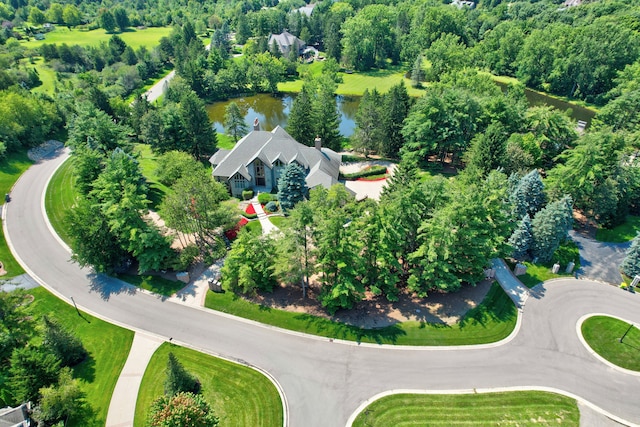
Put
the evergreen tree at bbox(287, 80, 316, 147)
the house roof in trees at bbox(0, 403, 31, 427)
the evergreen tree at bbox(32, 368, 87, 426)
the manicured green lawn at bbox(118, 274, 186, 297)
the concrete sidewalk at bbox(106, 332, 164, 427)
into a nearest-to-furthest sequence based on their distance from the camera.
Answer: the house roof in trees at bbox(0, 403, 31, 427)
the evergreen tree at bbox(32, 368, 87, 426)
the concrete sidewalk at bbox(106, 332, 164, 427)
the manicured green lawn at bbox(118, 274, 186, 297)
the evergreen tree at bbox(287, 80, 316, 147)

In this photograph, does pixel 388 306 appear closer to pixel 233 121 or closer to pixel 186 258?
pixel 186 258

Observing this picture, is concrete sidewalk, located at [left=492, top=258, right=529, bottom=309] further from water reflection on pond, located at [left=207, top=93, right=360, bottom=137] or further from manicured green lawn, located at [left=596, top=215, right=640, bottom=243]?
water reflection on pond, located at [left=207, top=93, right=360, bottom=137]

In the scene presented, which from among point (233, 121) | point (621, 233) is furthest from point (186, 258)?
point (621, 233)

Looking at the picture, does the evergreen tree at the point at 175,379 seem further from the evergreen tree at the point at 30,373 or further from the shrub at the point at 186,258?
the shrub at the point at 186,258

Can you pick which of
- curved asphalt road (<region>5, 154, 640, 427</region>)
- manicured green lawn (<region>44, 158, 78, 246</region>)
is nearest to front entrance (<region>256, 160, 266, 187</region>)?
curved asphalt road (<region>5, 154, 640, 427</region>)

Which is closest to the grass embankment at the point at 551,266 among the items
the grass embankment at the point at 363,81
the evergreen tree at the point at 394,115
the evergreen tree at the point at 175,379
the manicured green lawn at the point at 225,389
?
the manicured green lawn at the point at 225,389

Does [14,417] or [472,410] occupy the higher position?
[14,417]
